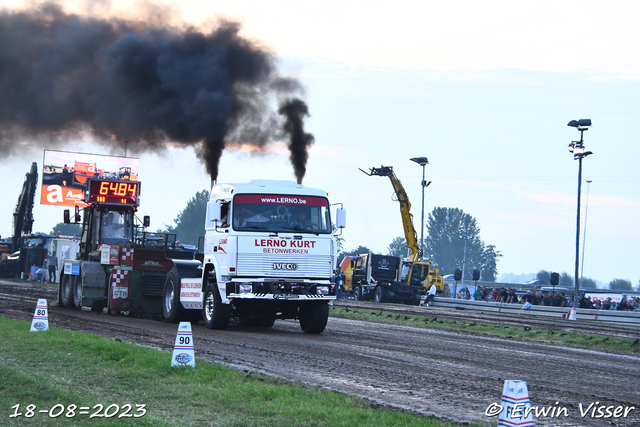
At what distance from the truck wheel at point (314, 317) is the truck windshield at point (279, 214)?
1.83 meters

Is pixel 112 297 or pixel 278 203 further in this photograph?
pixel 112 297

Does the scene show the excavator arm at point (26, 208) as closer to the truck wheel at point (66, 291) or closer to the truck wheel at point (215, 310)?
the truck wheel at point (66, 291)

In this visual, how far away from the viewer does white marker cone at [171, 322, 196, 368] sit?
9438 millimetres

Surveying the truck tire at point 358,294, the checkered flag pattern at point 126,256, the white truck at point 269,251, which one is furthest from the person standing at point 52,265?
the white truck at point 269,251

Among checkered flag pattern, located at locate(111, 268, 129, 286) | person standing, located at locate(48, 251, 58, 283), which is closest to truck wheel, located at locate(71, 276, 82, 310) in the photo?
checkered flag pattern, located at locate(111, 268, 129, 286)

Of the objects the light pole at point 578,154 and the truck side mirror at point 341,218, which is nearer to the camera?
the truck side mirror at point 341,218

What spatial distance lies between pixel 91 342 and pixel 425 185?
41.7 metres

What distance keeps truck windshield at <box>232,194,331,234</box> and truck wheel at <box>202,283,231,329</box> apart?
5.77 ft

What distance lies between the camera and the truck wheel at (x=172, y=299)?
59.1ft

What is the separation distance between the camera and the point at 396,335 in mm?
17375

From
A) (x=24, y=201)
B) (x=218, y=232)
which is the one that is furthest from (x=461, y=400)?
(x=24, y=201)

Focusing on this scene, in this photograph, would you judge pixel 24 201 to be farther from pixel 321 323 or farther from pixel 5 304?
pixel 321 323

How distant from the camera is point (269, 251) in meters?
15.4

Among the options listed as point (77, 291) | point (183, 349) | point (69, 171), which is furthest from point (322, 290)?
point (69, 171)
